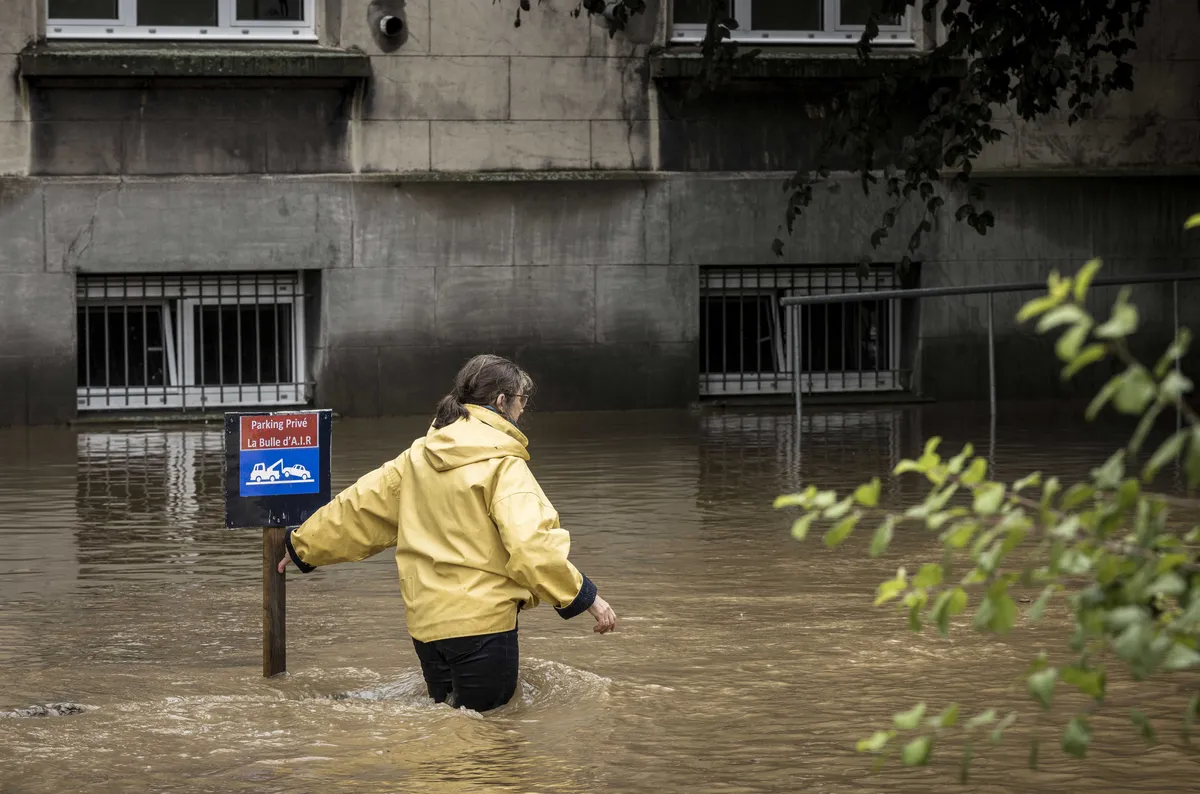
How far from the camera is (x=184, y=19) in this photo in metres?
15.8

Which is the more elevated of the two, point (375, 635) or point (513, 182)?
point (513, 182)

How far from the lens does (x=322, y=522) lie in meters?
5.84

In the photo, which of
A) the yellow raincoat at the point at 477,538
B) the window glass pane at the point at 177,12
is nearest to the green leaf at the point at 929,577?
the yellow raincoat at the point at 477,538

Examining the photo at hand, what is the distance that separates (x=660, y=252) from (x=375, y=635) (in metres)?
9.59

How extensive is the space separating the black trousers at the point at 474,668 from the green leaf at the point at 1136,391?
3678 mm

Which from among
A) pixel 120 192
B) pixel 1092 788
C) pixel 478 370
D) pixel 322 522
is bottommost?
pixel 1092 788

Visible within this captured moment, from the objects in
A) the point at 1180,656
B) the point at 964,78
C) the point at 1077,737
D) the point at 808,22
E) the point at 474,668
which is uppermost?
the point at 808,22

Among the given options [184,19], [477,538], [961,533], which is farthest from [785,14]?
[961,533]

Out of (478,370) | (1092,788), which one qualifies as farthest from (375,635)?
(1092,788)

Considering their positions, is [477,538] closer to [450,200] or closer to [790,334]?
[450,200]

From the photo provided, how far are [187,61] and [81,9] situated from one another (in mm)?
1219

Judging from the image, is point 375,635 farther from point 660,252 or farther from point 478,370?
point 660,252

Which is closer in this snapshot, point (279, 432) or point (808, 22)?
point (279, 432)

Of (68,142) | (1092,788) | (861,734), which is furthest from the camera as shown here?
(68,142)
